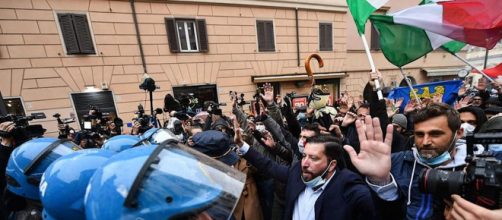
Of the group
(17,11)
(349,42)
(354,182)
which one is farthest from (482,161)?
(349,42)

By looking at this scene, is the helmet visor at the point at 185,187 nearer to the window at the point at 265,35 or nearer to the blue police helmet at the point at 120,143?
the blue police helmet at the point at 120,143

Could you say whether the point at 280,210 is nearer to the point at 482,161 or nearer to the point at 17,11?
the point at 482,161

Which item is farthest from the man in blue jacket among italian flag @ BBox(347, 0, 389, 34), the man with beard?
italian flag @ BBox(347, 0, 389, 34)

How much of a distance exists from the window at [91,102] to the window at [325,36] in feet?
30.3

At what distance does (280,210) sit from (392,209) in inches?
53.9

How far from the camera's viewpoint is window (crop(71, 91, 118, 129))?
7.48m

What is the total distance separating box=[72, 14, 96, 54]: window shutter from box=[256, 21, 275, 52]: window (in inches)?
243

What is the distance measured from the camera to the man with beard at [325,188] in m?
1.54

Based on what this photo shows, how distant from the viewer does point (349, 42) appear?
452 inches

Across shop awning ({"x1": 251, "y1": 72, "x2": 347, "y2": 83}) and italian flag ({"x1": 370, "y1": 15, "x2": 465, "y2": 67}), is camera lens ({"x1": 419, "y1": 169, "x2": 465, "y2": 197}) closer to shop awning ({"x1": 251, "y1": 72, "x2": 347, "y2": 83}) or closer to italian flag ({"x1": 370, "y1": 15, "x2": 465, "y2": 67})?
italian flag ({"x1": 370, "y1": 15, "x2": 465, "y2": 67})

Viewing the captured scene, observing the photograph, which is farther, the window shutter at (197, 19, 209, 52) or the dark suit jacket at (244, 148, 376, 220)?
the window shutter at (197, 19, 209, 52)

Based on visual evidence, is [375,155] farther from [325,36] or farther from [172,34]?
[325,36]

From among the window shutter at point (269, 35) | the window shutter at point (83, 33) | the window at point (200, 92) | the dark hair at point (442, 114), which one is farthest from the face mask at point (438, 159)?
the window shutter at point (83, 33)

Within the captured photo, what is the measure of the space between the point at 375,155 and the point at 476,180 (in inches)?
15.2
